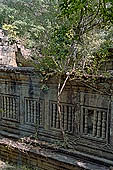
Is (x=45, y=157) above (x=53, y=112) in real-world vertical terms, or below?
below

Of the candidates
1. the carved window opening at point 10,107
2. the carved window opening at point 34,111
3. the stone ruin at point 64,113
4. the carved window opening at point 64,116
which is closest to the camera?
the stone ruin at point 64,113

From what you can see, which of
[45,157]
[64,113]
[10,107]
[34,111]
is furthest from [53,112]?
[10,107]

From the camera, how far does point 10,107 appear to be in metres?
6.51

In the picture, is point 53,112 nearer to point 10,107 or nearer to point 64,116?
point 64,116

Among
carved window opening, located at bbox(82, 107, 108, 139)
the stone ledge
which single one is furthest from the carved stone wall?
the stone ledge

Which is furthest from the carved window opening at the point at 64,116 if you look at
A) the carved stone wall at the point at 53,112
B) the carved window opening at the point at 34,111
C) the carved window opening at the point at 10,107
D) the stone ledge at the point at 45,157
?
the carved window opening at the point at 10,107

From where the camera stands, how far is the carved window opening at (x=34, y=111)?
5945mm

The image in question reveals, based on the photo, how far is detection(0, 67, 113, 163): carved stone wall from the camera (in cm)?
506

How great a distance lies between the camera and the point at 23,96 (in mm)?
6141

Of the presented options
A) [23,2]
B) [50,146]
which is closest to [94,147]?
[50,146]

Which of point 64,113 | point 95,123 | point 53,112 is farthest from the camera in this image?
point 53,112

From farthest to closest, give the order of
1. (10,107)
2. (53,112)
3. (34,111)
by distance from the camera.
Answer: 1. (10,107)
2. (34,111)
3. (53,112)

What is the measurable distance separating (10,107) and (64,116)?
1.79m

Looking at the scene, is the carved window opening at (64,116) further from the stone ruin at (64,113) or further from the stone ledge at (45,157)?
the stone ledge at (45,157)
